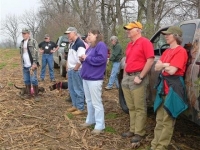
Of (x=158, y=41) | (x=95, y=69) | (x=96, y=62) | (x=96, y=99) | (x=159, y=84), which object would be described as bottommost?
(x=96, y=99)

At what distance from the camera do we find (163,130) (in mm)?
3936

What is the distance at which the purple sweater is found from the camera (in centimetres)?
477

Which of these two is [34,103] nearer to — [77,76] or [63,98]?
[63,98]

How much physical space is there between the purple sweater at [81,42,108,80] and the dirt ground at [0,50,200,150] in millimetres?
1015

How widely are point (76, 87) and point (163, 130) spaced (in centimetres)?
264

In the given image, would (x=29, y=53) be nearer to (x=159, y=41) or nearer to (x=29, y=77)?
(x=29, y=77)

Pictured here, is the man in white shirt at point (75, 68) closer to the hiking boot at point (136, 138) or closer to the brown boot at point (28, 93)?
the brown boot at point (28, 93)

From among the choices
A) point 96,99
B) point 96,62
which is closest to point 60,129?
point 96,99

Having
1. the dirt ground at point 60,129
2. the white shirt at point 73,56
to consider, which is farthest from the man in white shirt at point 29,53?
the white shirt at point 73,56

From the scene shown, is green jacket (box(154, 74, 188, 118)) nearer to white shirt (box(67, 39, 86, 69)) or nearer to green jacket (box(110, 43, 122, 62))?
white shirt (box(67, 39, 86, 69))

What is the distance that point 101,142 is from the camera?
4691 mm

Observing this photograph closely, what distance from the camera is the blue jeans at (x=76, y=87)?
606 centimetres

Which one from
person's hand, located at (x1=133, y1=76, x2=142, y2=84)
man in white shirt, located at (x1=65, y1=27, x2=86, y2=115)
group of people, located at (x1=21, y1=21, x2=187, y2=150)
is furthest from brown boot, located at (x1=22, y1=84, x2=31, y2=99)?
person's hand, located at (x1=133, y1=76, x2=142, y2=84)

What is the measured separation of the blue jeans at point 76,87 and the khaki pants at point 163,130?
7.89 feet
